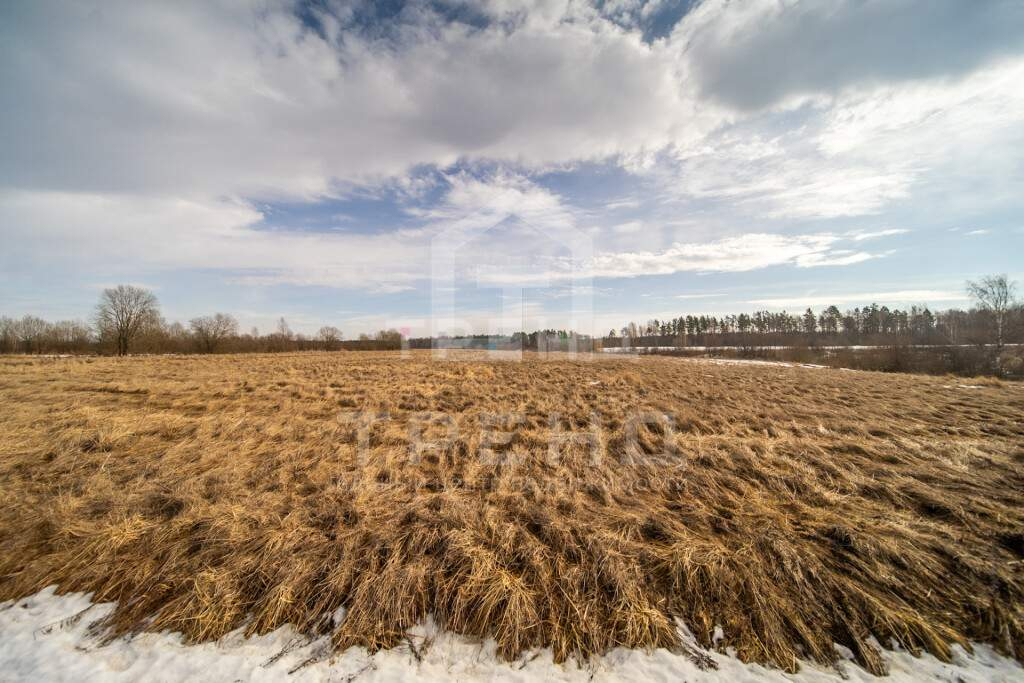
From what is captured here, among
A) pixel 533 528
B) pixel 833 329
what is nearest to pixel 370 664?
pixel 533 528

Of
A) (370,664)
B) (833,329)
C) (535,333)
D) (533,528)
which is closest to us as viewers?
(370,664)

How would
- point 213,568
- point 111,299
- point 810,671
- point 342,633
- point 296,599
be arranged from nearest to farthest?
point 810,671 → point 342,633 → point 296,599 → point 213,568 → point 111,299

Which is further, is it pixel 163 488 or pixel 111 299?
pixel 111 299

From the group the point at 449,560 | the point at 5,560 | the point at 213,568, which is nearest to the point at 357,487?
the point at 213,568

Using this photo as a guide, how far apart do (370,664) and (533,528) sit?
1.99 m

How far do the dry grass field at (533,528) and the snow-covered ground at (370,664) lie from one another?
117mm

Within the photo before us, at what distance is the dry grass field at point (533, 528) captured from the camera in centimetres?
299

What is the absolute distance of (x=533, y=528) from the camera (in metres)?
4.15

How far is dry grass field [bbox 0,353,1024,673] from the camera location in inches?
118

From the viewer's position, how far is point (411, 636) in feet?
9.62

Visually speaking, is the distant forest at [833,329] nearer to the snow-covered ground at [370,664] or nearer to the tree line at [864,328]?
the tree line at [864,328]

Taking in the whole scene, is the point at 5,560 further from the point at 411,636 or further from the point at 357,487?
the point at 411,636

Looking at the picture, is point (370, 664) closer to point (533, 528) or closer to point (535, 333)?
point (533, 528)

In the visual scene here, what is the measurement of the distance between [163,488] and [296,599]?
3.32 metres
